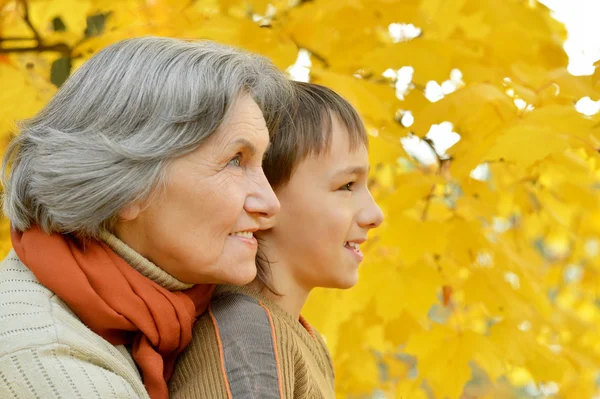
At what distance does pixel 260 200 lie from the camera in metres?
1.49

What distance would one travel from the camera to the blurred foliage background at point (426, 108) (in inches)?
80.0

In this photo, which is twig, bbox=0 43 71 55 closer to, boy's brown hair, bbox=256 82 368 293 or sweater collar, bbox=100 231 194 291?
boy's brown hair, bbox=256 82 368 293

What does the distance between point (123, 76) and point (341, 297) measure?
120 cm

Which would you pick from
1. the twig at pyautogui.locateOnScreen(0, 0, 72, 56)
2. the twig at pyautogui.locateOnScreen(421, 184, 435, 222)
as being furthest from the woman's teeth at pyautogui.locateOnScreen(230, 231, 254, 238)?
the twig at pyautogui.locateOnScreen(0, 0, 72, 56)

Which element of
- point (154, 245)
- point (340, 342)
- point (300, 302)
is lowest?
point (340, 342)

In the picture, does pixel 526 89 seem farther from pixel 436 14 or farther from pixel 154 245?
pixel 154 245

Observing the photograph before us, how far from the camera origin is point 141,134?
1.37m

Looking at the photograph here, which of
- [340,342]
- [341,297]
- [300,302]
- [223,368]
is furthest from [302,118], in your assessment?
[340,342]

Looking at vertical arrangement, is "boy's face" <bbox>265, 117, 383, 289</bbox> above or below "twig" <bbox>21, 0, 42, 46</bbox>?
below

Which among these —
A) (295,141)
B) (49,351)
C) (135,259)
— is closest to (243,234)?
(135,259)

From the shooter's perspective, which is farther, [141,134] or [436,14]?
[436,14]

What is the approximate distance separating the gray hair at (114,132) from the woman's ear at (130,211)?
0.01 metres

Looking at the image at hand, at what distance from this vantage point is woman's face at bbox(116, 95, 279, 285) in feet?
4.62

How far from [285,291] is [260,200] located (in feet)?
0.91
